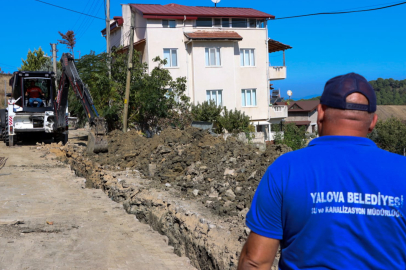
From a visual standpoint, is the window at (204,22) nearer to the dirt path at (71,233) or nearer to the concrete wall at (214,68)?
the concrete wall at (214,68)

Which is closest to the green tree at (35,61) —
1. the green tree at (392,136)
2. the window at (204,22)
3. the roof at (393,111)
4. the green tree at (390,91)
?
the window at (204,22)

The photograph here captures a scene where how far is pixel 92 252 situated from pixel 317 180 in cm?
507

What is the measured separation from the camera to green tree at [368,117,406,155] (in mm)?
61969

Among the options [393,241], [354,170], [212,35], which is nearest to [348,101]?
[354,170]

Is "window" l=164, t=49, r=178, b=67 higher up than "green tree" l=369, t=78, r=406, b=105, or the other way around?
"green tree" l=369, t=78, r=406, b=105

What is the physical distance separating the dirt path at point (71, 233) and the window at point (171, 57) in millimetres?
20667

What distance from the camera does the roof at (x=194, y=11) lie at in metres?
31.2

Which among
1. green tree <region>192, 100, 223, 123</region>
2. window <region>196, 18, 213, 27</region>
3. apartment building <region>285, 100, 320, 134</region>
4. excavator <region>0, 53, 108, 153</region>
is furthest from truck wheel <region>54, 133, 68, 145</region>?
apartment building <region>285, 100, 320, 134</region>

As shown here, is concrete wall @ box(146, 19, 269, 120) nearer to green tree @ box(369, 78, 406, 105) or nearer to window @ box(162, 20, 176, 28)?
window @ box(162, 20, 176, 28)

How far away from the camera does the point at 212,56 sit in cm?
3228

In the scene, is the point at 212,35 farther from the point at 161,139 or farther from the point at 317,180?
the point at 317,180

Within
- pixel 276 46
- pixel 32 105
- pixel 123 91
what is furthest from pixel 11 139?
pixel 276 46

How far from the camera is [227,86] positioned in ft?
108

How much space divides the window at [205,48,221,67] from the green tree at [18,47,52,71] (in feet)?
78.4
